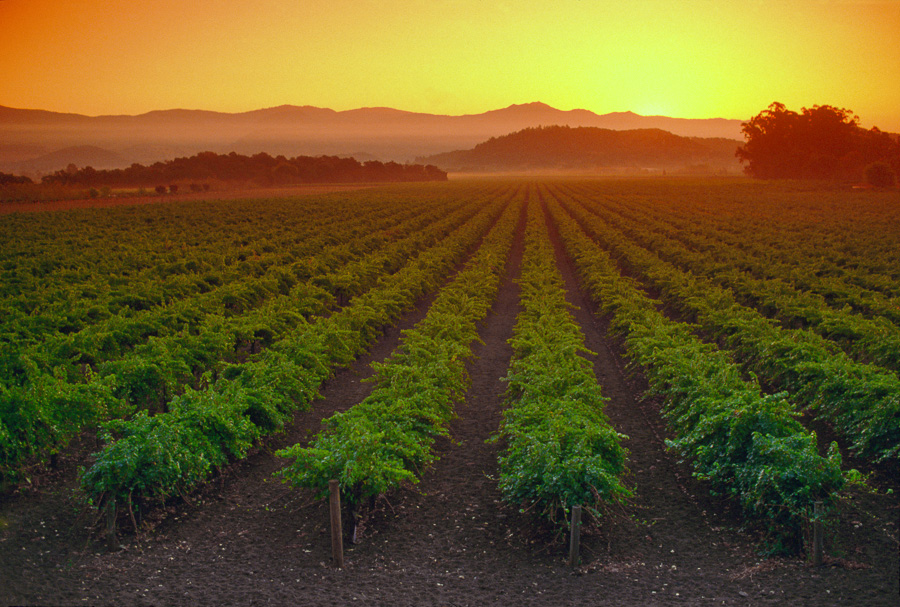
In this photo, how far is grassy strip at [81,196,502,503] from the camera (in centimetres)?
684

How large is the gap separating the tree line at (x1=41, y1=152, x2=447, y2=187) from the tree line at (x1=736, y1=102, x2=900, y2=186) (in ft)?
270

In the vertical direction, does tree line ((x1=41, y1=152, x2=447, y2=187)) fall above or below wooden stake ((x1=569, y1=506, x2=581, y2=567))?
above

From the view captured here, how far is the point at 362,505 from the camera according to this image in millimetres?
7594

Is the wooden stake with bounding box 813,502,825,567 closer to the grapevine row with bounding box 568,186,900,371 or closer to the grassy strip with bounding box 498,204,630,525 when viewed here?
the grassy strip with bounding box 498,204,630,525

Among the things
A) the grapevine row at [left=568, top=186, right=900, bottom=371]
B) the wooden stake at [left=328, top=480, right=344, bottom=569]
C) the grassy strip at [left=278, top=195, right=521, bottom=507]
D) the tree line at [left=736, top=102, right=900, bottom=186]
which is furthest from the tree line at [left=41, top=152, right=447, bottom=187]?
the wooden stake at [left=328, top=480, right=344, bottom=569]

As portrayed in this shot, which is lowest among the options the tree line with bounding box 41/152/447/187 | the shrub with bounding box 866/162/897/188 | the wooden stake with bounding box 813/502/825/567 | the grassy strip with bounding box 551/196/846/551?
the wooden stake with bounding box 813/502/825/567

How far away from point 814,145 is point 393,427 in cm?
11721

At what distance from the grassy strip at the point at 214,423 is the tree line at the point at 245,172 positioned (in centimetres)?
9616

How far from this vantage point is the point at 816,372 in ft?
31.7

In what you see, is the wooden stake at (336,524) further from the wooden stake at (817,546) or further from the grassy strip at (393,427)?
the wooden stake at (817,546)

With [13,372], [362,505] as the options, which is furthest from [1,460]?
[362,505]

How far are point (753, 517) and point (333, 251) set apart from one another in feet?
71.3

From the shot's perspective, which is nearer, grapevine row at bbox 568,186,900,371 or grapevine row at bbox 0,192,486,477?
grapevine row at bbox 0,192,486,477

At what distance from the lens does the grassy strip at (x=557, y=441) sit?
21.7ft
